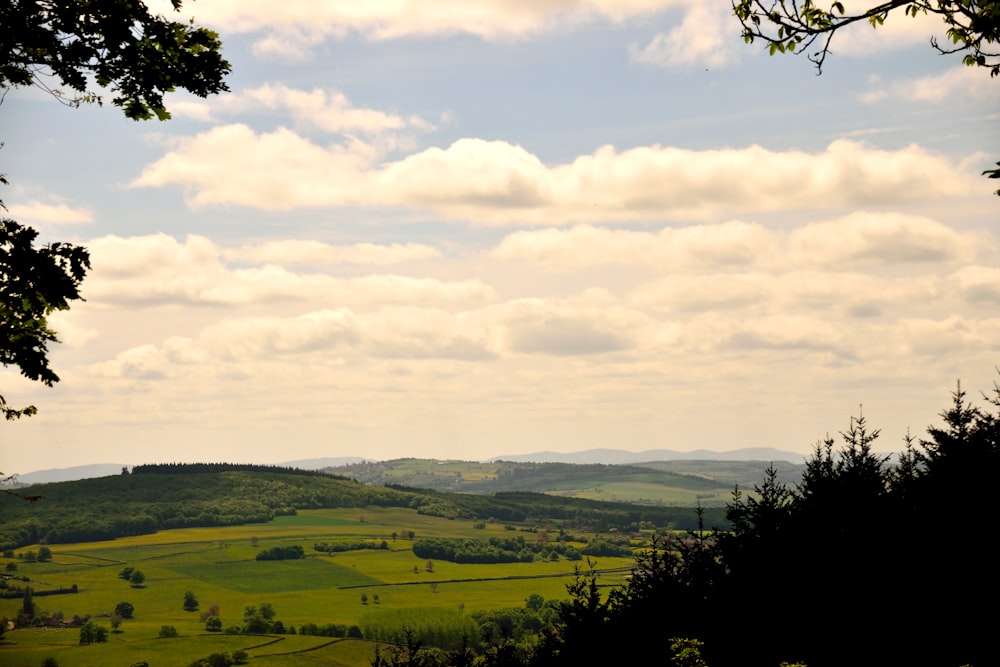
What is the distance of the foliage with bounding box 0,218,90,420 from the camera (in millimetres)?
17531

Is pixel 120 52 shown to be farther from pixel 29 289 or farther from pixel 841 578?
pixel 841 578

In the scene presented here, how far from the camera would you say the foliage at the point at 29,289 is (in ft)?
57.5

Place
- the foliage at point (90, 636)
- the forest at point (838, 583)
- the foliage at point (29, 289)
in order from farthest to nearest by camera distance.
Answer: the foliage at point (90, 636) → the forest at point (838, 583) → the foliage at point (29, 289)

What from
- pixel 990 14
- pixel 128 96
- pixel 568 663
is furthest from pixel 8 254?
pixel 568 663

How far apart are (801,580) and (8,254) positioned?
3279cm

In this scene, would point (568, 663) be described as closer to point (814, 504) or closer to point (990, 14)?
point (814, 504)

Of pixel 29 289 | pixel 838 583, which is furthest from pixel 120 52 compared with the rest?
pixel 838 583

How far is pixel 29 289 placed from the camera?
57.9 feet

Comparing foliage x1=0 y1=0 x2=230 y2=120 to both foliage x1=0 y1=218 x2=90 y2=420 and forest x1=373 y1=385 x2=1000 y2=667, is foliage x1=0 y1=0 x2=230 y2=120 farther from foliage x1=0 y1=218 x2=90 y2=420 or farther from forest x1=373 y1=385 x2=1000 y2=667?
forest x1=373 y1=385 x2=1000 y2=667

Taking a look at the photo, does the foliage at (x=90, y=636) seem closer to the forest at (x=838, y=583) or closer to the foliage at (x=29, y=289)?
the forest at (x=838, y=583)

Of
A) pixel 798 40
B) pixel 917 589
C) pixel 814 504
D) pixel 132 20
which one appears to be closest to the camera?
pixel 798 40

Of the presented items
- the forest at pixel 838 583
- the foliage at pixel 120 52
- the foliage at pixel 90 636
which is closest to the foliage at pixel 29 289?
the foliage at pixel 120 52

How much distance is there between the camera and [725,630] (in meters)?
38.4

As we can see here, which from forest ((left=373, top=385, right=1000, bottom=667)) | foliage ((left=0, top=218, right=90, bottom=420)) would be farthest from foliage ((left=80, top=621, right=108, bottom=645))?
foliage ((left=0, top=218, right=90, bottom=420))
